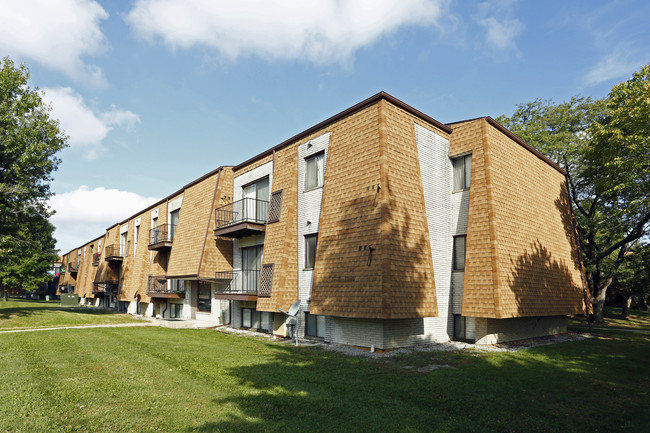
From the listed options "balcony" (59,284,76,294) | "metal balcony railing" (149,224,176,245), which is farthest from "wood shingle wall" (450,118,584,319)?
"balcony" (59,284,76,294)

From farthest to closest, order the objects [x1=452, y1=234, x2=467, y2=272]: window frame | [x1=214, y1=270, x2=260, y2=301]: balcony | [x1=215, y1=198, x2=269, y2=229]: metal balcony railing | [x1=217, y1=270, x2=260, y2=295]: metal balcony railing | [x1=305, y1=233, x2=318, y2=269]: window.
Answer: [x1=215, y1=198, x2=269, y2=229]: metal balcony railing, [x1=217, y1=270, x2=260, y2=295]: metal balcony railing, [x1=214, y1=270, x2=260, y2=301]: balcony, [x1=305, y1=233, x2=318, y2=269]: window, [x1=452, y1=234, x2=467, y2=272]: window frame

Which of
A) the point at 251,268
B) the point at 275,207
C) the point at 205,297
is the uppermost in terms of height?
the point at 275,207

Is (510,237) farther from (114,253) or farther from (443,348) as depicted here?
(114,253)

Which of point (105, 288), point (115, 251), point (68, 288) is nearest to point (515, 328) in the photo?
point (115, 251)

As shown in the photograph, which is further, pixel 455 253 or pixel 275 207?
pixel 275 207

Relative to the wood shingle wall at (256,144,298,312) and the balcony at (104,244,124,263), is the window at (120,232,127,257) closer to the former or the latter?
the balcony at (104,244,124,263)

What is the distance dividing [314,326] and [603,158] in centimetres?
1822

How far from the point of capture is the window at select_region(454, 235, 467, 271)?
16.8 meters

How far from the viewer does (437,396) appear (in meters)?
8.64

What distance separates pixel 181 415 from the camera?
23.5ft

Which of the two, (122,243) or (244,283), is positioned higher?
(122,243)

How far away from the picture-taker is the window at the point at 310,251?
17328mm

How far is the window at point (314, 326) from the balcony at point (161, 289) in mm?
13224

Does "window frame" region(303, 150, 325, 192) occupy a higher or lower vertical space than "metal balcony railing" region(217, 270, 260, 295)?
higher
